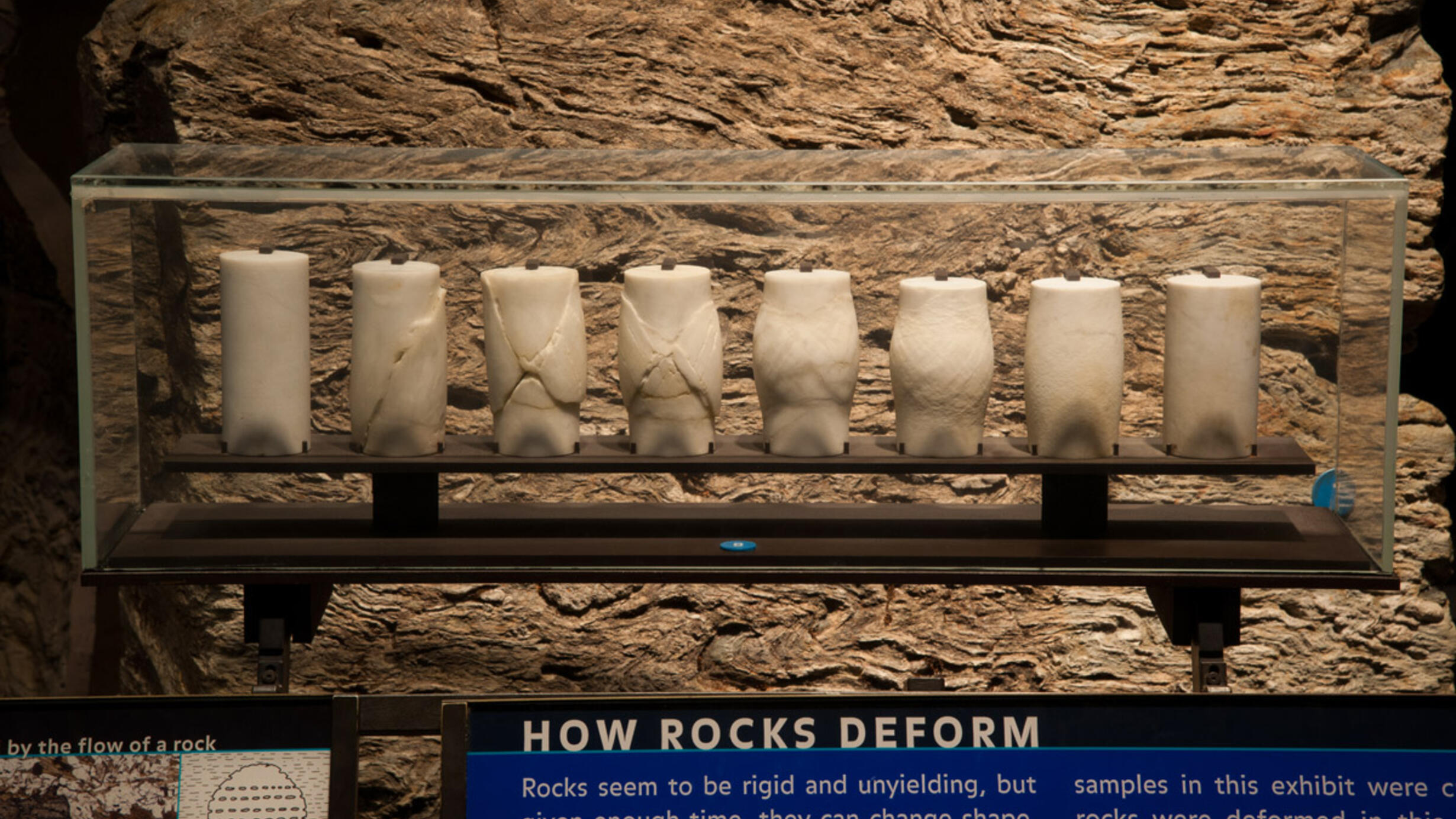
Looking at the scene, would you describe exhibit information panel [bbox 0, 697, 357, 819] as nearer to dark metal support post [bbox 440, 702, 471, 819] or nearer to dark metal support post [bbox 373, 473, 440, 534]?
dark metal support post [bbox 440, 702, 471, 819]

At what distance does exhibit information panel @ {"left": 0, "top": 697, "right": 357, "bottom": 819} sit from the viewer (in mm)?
1820

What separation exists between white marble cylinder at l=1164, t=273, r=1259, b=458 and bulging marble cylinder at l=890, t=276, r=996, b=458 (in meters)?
0.26

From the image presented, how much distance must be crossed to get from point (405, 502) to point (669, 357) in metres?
0.43

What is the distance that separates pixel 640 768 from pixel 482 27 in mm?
1654

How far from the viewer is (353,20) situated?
287 cm

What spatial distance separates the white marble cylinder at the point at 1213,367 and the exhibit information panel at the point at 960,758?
0.36 meters

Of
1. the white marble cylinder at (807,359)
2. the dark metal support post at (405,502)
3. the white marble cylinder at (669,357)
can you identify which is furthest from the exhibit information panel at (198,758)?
the white marble cylinder at (807,359)

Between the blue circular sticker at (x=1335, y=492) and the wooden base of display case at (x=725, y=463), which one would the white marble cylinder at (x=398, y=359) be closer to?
the wooden base of display case at (x=725, y=463)

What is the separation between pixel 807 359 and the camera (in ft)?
6.47

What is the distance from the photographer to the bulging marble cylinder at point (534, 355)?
6.42 ft

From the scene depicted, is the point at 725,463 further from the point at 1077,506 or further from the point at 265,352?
the point at 265,352

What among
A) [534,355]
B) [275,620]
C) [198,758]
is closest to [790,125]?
[534,355]

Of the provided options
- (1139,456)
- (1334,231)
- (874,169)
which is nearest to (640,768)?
(1139,456)

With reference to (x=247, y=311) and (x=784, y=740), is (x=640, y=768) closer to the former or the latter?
(x=784, y=740)
